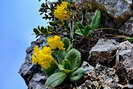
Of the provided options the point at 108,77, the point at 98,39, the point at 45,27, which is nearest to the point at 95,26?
the point at 98,39

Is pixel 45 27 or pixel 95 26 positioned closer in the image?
pixel 95 26

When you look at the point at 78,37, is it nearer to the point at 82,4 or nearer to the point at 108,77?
the point at 82,4

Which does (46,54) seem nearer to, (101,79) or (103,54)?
(103,54)

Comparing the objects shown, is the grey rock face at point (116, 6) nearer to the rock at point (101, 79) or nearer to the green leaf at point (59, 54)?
the green leaf at point (59, 54)

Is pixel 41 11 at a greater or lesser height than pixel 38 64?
greater

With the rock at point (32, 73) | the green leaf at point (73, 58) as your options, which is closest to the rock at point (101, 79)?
the green leaf at point (73, 58)

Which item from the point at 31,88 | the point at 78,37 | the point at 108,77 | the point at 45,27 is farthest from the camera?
the point at 45,27
